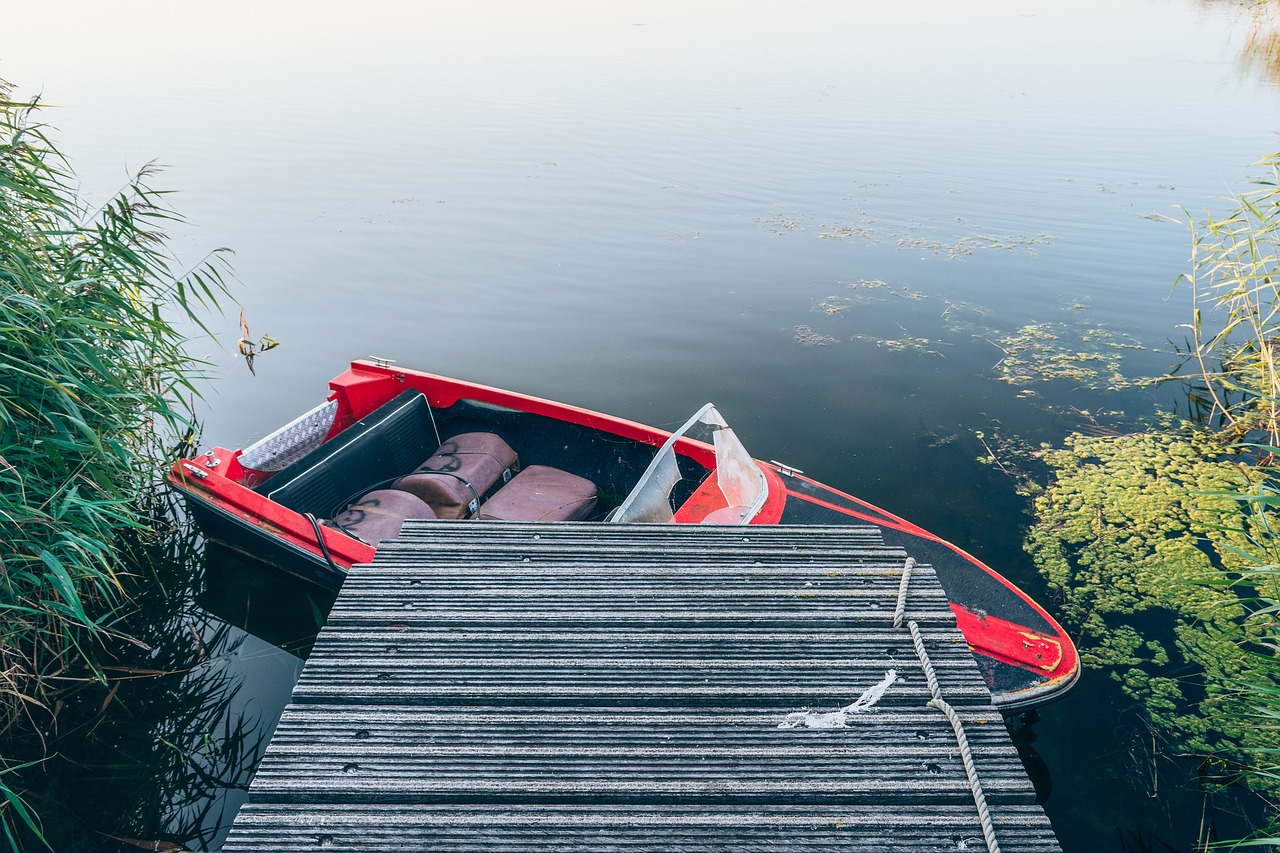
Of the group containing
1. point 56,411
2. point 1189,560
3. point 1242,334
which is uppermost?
point 1242,334

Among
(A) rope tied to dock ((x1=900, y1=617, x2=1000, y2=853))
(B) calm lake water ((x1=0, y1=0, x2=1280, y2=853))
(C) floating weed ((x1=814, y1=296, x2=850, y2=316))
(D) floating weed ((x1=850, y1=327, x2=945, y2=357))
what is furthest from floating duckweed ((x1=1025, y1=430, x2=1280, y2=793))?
(C) floating weed ((x1=814, y1=296, x2=850, y2=316))

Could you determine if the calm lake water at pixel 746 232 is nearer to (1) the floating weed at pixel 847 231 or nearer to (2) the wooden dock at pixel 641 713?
(1) the floating weed at pixel 847 231

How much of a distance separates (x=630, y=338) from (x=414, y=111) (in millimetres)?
12420

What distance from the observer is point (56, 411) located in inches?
179

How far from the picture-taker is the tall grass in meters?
4.24

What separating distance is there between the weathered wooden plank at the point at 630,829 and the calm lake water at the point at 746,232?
2800 millimetres

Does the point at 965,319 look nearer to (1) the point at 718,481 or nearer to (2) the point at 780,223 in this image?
(2) the point at 780,223

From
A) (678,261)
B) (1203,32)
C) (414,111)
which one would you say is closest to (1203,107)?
(1203,32)

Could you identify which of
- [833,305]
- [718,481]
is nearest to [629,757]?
[718,481]

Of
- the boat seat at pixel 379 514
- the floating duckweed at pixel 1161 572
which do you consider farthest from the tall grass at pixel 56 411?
the floating duckweed at pixel 1161 572

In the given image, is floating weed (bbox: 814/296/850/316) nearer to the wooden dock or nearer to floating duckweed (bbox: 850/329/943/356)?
floating duckweed (bbox: 850/329/943/356)

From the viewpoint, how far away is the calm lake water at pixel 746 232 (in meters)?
7.41

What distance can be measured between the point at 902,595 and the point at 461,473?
13.9 ft

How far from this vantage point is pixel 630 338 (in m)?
10.1
